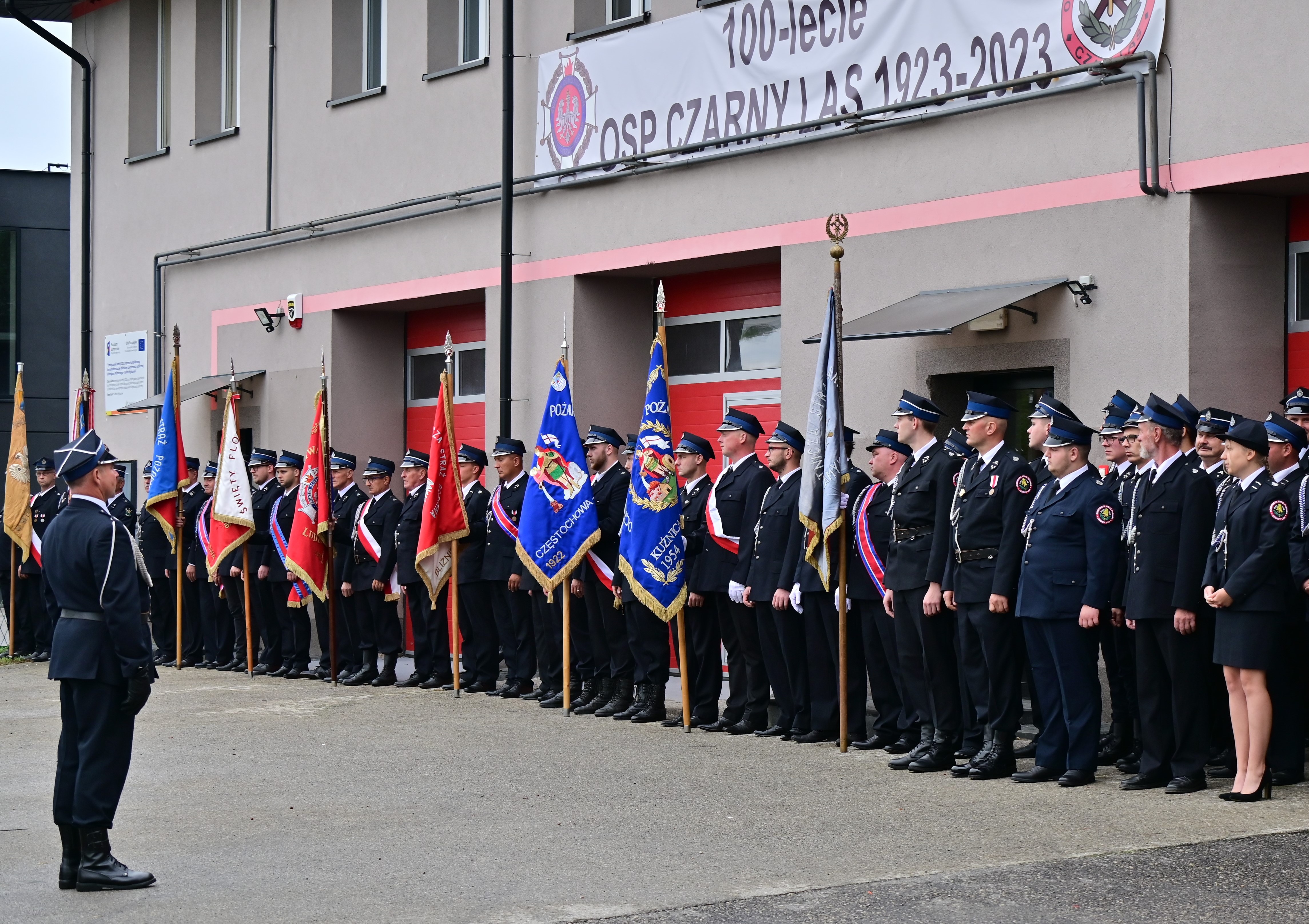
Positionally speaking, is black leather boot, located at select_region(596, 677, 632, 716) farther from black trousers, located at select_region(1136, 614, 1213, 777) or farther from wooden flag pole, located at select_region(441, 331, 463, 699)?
black trousers, located at select_region(1136, 614, 1213, 777)

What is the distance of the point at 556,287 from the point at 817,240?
2.99 meters

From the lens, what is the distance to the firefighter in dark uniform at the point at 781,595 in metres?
10.8

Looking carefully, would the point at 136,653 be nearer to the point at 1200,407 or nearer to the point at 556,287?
the point at 1200,407

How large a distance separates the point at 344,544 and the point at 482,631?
181 centimetres

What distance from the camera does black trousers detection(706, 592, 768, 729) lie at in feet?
37.0

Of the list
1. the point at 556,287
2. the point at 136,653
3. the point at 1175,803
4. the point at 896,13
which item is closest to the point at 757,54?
the point at 896,13

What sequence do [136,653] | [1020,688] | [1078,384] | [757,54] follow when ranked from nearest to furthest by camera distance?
[136,653] → [1020,688] → [1078,384] → [757,54]

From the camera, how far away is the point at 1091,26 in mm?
11102

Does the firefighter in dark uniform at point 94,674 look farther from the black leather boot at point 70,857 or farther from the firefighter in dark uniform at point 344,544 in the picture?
the firefighter in dark uniform at point 344,544

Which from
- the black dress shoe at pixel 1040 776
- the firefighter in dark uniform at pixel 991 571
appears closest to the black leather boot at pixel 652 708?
the firefighter in dark uniform at pixel 991 571

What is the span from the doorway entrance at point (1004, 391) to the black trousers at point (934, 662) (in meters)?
1.95

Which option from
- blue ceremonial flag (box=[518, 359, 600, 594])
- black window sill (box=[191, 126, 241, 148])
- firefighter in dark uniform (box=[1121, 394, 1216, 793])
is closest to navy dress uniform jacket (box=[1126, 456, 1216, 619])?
firefighter in dark uniform (box=[1121, 394, 1216, 793])

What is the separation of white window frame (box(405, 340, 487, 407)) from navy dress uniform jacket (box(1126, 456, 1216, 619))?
8.27 metres

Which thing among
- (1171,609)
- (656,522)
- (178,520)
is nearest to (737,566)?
(656,522)
